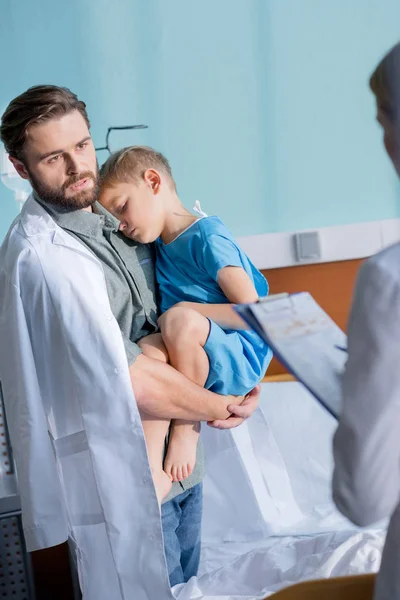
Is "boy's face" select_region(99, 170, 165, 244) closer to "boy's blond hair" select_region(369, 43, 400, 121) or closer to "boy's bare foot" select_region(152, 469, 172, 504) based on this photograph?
"boy's bare foot" select_region(152, 469, 172, 504)

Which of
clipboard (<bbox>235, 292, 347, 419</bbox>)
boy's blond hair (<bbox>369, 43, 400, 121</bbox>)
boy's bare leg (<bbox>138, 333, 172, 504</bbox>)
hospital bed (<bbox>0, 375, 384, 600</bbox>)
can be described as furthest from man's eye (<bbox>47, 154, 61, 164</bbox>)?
boy's blond hair (<bbox>369, 43, 400, 121</bbox>)

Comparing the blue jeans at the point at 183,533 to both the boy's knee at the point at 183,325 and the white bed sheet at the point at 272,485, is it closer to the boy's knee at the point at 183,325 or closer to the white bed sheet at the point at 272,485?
the white bed sheet at the point at 272,485

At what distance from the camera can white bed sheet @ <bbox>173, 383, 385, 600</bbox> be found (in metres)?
2.40

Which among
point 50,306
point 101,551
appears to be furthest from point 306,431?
point 50,306

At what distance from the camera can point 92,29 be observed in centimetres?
274

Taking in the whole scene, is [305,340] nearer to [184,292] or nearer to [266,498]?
[184,292]

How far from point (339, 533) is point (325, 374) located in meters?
1.31

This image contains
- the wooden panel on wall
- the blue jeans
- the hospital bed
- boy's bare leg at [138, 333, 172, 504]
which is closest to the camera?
boy's bare leg at [138, 333, 172, 504]

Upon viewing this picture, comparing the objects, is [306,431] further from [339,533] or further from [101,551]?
[101,551]

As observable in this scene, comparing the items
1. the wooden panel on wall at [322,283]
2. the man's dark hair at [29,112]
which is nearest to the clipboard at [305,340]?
the man's dark hair at [29,112]

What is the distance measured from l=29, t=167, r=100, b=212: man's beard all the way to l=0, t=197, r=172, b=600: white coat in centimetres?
7

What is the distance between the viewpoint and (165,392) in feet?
5.86

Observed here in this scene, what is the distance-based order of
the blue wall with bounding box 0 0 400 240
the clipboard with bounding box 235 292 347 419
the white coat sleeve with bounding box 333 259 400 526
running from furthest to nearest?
the blue wall with bounding box 0 0 400 240 → the clipboard with bounding box 235 292 347 419 → the white coat sleeve with bounding box 333 259 400 526

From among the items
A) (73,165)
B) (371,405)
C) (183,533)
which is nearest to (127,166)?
(73,165)
